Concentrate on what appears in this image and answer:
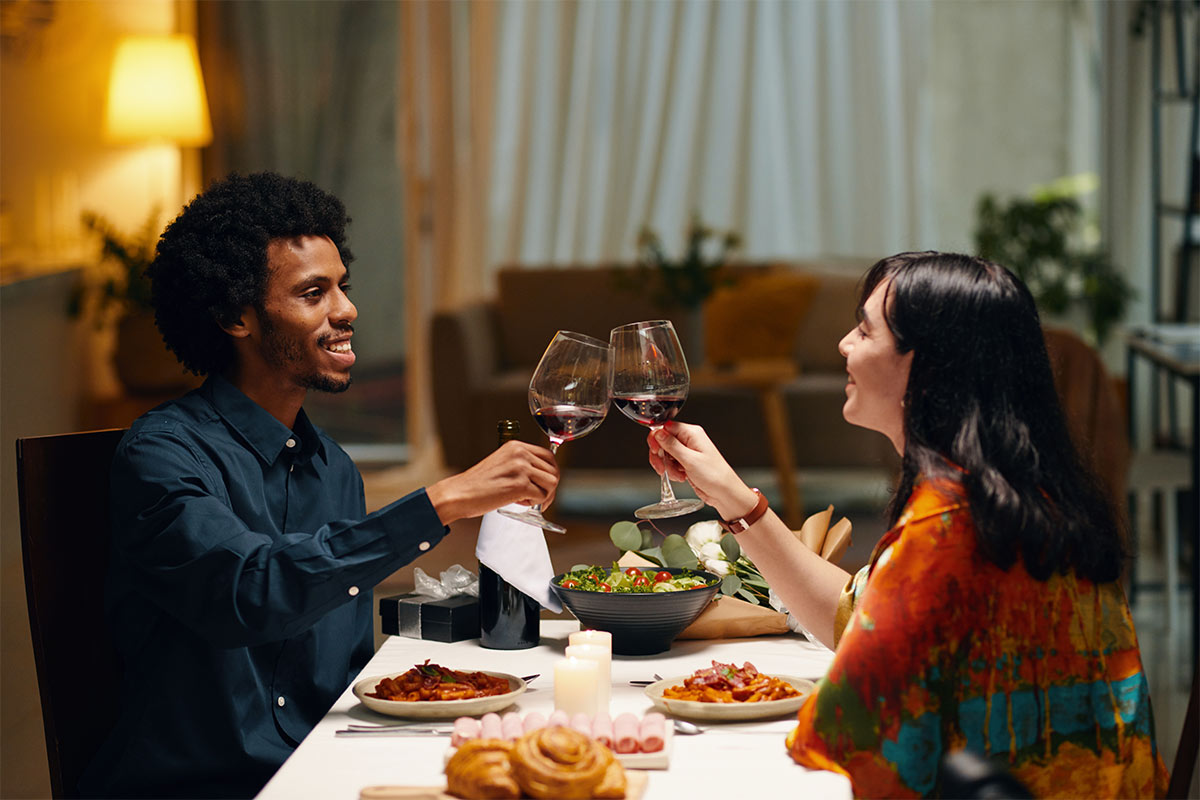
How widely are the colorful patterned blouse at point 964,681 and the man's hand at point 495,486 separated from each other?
39cm

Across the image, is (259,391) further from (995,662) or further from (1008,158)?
(1008,158)

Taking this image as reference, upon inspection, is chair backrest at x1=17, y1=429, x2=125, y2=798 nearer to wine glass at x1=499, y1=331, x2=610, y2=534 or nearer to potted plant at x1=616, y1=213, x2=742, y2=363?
wine glass at x1=499, y1=331, x2=610, y2=534

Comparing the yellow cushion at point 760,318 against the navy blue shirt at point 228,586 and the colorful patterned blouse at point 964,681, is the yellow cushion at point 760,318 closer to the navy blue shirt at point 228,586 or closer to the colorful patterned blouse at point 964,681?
the navy blue shirt at point 228,586

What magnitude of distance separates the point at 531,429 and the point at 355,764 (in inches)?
175

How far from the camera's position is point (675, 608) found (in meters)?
1.47

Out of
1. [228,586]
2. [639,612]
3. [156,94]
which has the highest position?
[156,94]

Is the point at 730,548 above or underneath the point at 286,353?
underneath

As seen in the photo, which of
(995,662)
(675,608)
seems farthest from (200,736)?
(995,662)

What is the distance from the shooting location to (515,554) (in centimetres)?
153

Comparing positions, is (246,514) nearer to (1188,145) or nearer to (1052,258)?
(1188,145)

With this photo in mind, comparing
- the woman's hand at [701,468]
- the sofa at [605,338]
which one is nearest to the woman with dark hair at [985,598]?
the woman's hand at [701,468]

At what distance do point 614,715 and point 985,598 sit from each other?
16.5 inches

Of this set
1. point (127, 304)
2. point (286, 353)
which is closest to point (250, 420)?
point (286, 353)

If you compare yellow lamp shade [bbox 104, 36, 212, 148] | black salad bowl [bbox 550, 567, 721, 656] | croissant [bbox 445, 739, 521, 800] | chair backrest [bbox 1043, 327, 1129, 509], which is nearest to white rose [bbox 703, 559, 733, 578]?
black salad bowl [bbox 550, 567, 721, 656]
